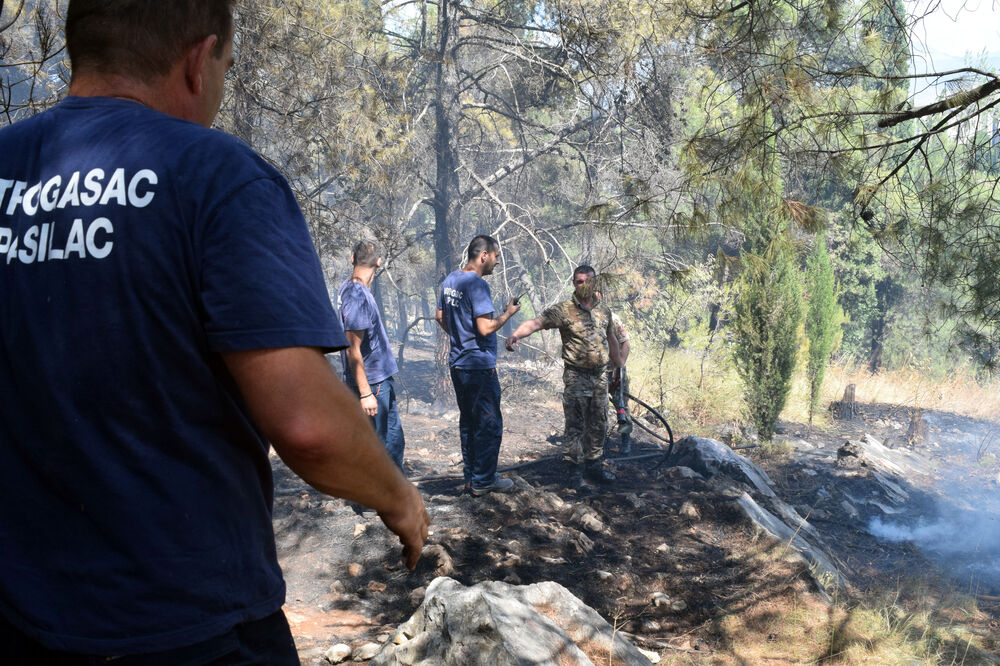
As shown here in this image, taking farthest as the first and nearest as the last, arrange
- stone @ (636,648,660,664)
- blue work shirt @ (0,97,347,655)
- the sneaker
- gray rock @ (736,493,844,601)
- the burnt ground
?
the sneaker
gray rock @ (736,493,844,601)
the burnt ground
stone @ (636,648,660,664)
blue work shirt @ (0,97,347,655)

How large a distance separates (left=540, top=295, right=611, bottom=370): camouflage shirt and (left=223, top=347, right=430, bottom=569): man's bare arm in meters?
5.44

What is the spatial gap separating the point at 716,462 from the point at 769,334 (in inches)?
126

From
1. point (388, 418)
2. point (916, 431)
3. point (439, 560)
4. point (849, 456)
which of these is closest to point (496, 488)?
point (388, 418)

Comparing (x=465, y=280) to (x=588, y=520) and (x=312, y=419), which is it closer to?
(x=588, y=520)

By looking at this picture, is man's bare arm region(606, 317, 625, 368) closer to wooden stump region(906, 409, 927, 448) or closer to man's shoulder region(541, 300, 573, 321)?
man's shoulder region(541, 300, 573, 321)

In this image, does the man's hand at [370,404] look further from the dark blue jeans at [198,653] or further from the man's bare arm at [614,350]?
the dark blue jeans at [198,653]

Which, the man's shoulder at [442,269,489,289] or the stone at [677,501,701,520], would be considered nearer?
the man's shoulder at [442,269,489,289]

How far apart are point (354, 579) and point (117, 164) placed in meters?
4.08

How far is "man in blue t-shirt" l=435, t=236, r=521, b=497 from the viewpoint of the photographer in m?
5.75

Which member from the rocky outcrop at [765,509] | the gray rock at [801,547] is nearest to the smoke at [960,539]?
the rocky outcrop at [765,509]

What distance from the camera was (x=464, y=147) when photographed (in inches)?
675

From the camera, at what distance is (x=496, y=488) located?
6363 millimetres

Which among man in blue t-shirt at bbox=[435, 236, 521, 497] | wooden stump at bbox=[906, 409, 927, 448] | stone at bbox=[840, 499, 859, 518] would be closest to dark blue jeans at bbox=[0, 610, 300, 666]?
man in blue t-shirt at bbox=[435, 236, 521, 497]

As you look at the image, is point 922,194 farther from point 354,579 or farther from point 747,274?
point 747,274
